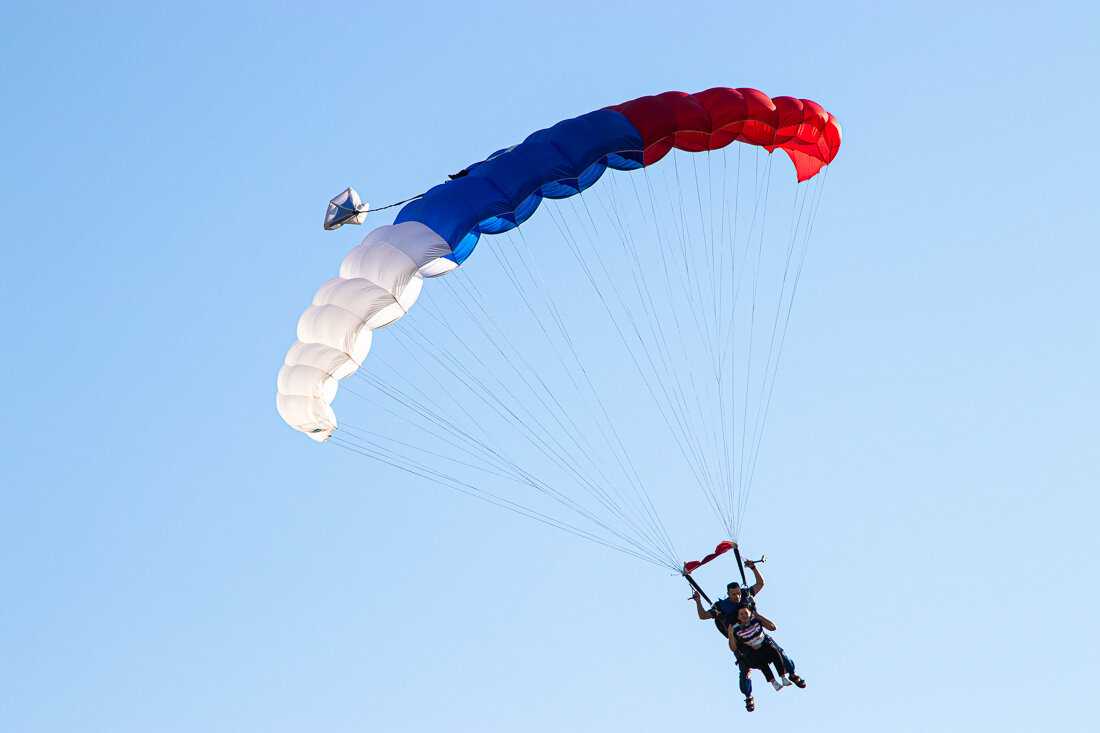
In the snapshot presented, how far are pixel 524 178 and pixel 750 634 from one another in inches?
224

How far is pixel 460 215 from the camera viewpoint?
19734 millimetres

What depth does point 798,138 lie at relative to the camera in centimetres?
2189

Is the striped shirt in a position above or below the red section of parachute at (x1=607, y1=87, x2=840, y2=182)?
below

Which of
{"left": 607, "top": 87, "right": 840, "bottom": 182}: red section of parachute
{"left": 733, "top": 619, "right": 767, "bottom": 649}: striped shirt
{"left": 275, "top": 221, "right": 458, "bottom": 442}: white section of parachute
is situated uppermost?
{"left": 607, "top": 87, "right": 840, "bottom": 182}: red section of parachute

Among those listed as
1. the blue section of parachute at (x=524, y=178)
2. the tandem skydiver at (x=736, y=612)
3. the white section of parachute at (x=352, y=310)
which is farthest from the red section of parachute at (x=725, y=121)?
the tandem skydiver at (x=736, y=612)

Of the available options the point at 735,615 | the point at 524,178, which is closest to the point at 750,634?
the point at 735,615

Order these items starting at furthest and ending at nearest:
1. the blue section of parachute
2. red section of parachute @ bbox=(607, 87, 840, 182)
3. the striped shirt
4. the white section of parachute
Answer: red section of parachute @ bbox=(607, 87, 840, 182), the blue section of parachute, the white section of parachute, the striped shirt

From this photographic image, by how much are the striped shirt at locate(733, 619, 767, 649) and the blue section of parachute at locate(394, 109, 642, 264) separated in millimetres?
5243

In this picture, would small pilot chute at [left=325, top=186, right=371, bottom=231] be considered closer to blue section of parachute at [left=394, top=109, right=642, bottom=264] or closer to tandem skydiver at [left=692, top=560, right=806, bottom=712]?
blue section of parachute at [left=394, top=109, right=642, bottom=264]

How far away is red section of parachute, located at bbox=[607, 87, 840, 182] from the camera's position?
20516 mm

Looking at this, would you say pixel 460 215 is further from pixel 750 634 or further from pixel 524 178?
pixel 750 634

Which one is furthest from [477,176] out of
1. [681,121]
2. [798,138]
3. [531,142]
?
[798,138]

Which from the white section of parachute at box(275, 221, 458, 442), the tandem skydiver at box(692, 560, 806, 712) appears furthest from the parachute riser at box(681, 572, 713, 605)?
the white section of parachute at box(275, 221, 458, 442)

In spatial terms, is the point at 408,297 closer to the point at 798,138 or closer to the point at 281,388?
the point at 281,388
